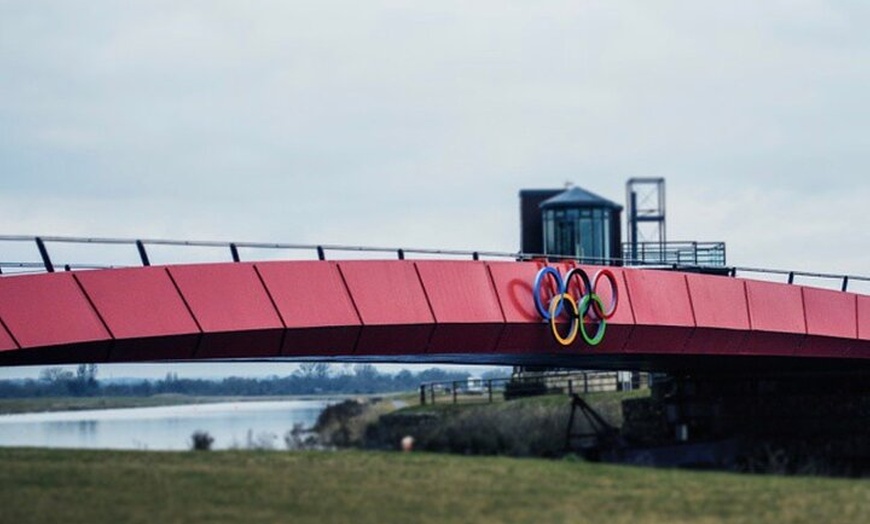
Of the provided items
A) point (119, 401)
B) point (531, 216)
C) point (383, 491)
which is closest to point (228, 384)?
point (119, 401)

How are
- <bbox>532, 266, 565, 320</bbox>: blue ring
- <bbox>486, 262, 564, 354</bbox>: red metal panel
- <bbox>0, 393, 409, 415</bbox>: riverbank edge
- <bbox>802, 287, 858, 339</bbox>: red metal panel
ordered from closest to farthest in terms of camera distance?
1. <bbox>0, 393, 409, 415</bbox>: riverbank edge
2. <bbox>486, 262, 564, 354</bbox>: red metal panel
3. <bbox>532, 266, 565, 320</bbox>: blue ring
4. <bbox>802, 287, 858, 339</bbox>: red metal panel

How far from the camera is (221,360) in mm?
40938

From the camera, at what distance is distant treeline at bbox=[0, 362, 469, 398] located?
40.8 m

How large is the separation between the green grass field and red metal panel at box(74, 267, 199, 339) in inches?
225

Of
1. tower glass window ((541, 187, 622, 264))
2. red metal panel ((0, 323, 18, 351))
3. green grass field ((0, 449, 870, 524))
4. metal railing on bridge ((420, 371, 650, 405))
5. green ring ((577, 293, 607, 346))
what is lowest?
green grass field ((0, 449, 870, 524))

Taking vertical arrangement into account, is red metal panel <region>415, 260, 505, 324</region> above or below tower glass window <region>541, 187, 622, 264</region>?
below

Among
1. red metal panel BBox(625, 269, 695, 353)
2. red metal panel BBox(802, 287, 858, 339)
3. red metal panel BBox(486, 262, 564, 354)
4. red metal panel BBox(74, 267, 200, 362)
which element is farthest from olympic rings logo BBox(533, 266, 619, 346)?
red metal panel BBox(74, 267, 200, 362)

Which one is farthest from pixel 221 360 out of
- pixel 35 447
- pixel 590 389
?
pixel 590 389

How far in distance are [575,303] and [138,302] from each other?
44.1 feet

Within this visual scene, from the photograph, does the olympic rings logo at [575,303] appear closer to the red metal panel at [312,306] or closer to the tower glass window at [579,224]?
the red metal panel at [312,306]

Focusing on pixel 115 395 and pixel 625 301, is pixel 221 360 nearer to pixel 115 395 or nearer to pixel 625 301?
pixel 115 395

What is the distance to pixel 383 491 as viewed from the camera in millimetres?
26203

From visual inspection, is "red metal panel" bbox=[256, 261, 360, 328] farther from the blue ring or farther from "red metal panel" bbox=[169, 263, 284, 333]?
the blue ring

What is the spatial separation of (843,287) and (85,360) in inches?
1103
